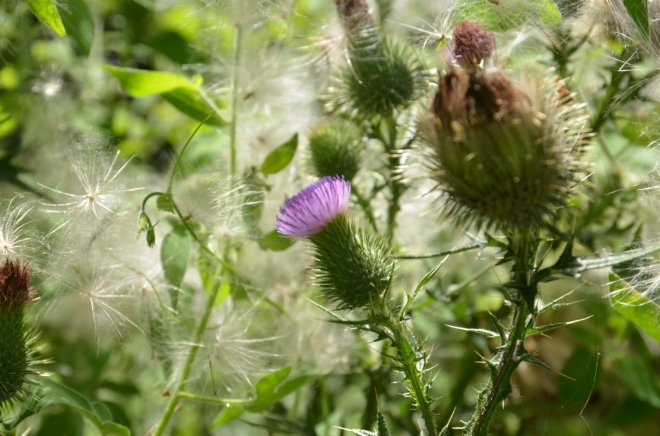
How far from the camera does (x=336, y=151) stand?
7.36ft

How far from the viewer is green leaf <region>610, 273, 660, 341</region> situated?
1.77 metres

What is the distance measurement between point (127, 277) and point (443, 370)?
1.27 m

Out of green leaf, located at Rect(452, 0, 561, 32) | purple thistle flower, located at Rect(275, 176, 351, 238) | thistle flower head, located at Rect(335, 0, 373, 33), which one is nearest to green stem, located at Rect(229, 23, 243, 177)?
thistle flower head, located at Rect(335, 0, 373, 33)

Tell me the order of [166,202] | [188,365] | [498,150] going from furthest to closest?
[188,365]
[166,202]
[498,150]

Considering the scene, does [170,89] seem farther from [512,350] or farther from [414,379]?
[512,350]

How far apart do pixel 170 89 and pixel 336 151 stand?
1.58ft

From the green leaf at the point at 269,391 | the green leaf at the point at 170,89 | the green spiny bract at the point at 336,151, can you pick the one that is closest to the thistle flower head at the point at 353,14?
the green spiny bract at the point at 336,151

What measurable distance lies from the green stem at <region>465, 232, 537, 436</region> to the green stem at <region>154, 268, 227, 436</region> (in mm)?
808

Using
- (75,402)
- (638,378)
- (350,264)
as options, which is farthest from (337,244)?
(638,378)

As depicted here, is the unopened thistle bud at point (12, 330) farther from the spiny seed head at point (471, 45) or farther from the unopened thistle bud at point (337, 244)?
the spiny seed head at point (471, 45)

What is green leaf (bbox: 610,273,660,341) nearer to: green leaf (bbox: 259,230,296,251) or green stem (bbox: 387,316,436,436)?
green stem (bbox: 387,316,436,436)

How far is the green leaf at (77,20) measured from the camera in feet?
7.23

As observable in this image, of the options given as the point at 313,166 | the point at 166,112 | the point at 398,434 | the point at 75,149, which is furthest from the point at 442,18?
the point at 166,112

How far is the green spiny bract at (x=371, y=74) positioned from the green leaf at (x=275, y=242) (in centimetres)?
43
